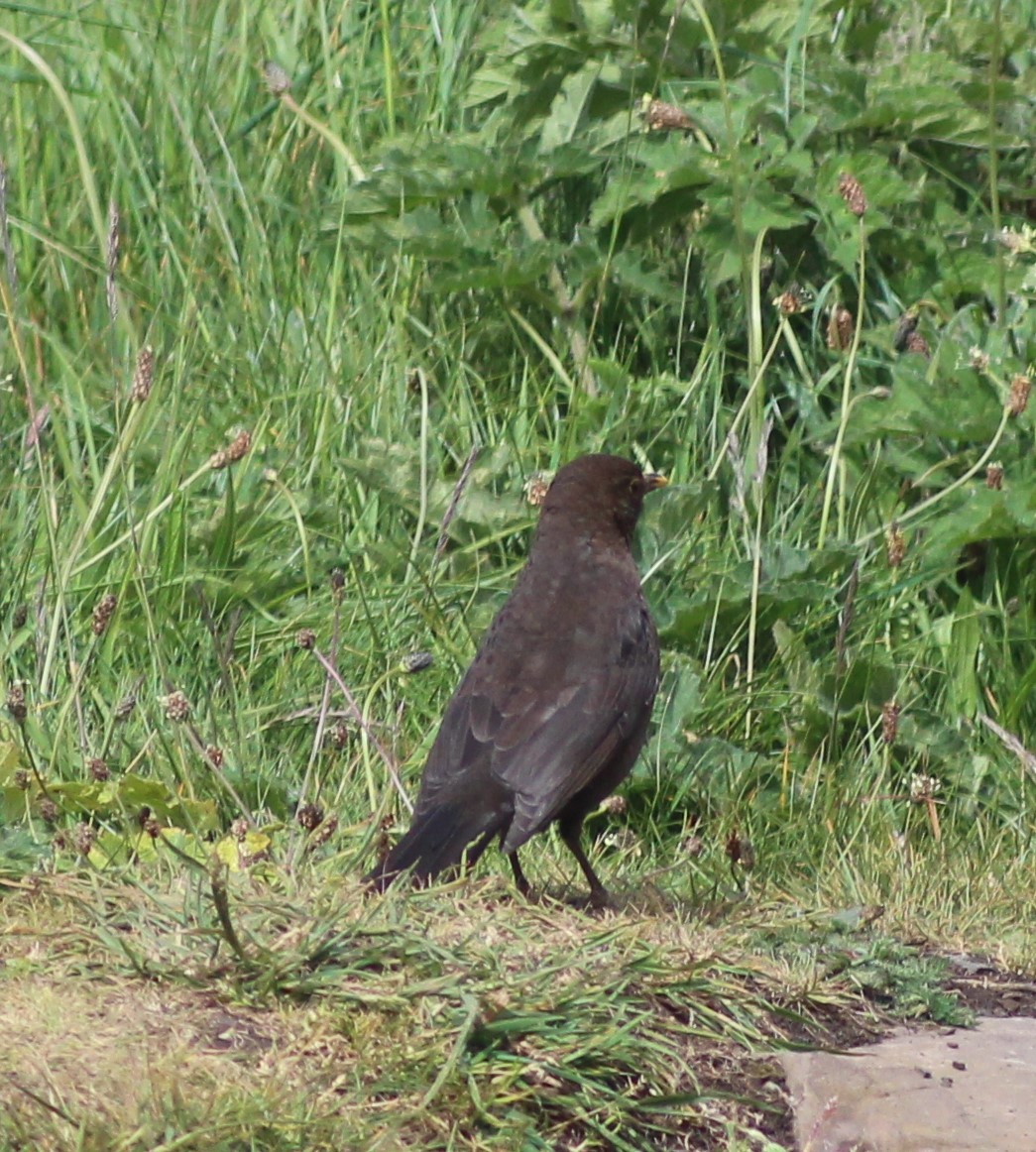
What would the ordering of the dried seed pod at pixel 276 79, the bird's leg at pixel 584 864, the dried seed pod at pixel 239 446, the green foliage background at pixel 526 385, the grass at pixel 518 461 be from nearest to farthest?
the grass at pixel 518 461 < the bird's leg at pixel 584 864 < the dried seed pod at pixel 239 446 < the green foliage background at pixel 526 385 < the dried seed pod at pixel 276 79

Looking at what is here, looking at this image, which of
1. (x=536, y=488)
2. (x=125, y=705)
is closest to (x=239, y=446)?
(x=125, y=705)

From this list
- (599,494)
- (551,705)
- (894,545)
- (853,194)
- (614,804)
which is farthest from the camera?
(853,194)

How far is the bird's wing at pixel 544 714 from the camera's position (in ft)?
13.0

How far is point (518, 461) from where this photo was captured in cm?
566

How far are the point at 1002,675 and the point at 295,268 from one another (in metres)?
2.61

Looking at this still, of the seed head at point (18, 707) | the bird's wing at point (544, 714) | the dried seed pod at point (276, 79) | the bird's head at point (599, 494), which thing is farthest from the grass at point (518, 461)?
the bird's head at point (599, 494)

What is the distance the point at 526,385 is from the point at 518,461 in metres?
0.39

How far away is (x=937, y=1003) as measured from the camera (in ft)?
10.9

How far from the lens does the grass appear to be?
3.86 meters

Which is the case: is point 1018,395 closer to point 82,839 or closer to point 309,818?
point 309,818

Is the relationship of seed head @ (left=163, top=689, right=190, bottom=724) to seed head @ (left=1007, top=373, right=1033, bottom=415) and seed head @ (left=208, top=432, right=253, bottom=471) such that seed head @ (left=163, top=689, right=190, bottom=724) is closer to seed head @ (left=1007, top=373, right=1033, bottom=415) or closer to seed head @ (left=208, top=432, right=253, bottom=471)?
seed head @ (left=208, top=432, right=253, bottom=471)

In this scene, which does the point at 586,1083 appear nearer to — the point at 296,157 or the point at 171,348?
the point at 171,348

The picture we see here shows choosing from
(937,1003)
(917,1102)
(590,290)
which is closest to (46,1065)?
(917,1102)

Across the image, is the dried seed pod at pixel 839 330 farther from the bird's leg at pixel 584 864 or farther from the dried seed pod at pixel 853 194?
the bird's leg at pixel 584 864
